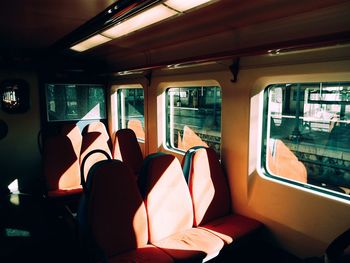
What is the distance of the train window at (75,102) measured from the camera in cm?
520

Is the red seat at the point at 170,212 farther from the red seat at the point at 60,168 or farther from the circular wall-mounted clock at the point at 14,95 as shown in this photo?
the circular wall-mounted clock at the point at 14,95

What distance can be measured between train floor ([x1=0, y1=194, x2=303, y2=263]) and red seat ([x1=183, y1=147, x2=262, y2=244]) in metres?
0.23

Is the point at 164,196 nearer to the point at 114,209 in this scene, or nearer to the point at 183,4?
the point at 114,209

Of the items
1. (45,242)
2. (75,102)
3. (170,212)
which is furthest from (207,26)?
(75,102)

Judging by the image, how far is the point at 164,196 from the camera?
2.48m

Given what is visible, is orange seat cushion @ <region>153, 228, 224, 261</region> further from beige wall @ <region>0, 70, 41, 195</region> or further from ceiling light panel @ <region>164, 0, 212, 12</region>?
beige wall @ <region>0, 70, 41, 195</region>

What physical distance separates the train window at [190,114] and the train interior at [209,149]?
34 millimetres

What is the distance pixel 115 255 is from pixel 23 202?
3050mm

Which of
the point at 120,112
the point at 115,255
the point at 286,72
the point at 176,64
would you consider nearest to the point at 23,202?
the point at 120,112

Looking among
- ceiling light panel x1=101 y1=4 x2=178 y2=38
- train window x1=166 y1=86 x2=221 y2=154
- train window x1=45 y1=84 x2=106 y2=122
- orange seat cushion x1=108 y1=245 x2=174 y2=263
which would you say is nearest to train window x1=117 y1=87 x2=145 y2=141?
train window x1=45 y1=84 x2=106 y2=122

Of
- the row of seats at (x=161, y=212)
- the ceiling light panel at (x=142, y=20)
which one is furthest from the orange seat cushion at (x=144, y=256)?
the ceiling light panel at (x=142, y=20)

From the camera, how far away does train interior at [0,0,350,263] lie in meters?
2.12

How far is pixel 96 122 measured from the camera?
542 centimetres

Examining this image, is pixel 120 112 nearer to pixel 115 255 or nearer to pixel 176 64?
pixel 176 64
